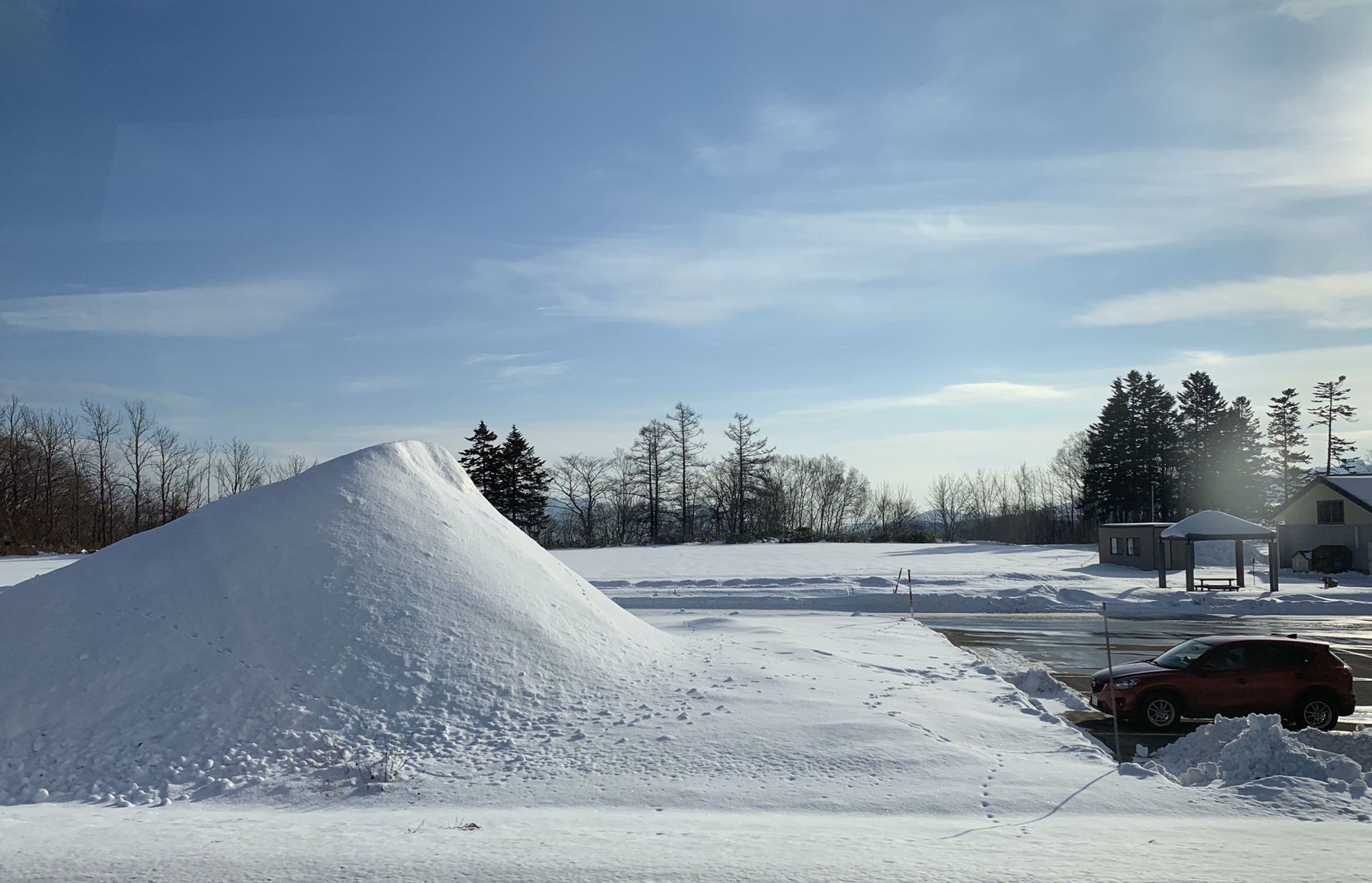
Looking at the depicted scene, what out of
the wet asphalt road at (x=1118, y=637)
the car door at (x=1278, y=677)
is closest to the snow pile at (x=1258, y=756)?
the wet asphalt road at (x=1118, y=637)

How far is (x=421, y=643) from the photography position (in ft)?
37.0

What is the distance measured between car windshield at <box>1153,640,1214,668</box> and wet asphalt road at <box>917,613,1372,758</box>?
0.87m

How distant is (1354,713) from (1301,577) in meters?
30.1

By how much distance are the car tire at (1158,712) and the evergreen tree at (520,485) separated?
53.2m

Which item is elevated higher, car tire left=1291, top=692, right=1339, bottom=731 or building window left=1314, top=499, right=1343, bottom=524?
building window left=1314, top=499, right=1343, bottom=524

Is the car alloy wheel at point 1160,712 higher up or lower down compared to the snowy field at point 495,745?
lower down

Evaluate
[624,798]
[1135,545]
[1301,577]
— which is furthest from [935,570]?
[624,798]

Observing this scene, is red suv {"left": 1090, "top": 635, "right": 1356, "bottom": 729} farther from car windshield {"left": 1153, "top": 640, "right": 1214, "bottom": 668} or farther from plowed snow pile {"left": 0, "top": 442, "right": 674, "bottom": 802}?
plowed snow pile {"left": 0, "top": 442, "right": 674, "bottom": 802}

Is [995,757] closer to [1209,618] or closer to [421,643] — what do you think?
[421,643]

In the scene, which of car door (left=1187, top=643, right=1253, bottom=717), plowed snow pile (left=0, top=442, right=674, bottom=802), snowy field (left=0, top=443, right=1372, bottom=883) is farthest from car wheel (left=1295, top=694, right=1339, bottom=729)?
plowed snow pile (left=0, top=442, right=674, bottom=802)

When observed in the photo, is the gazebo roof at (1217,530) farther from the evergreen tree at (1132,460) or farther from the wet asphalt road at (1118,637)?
the evergreen tree at (1132,460)

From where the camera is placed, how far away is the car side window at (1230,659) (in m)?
12.7

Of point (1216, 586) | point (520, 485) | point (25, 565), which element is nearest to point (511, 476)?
point (520, 485)

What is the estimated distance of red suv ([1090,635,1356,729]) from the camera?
488 inches
